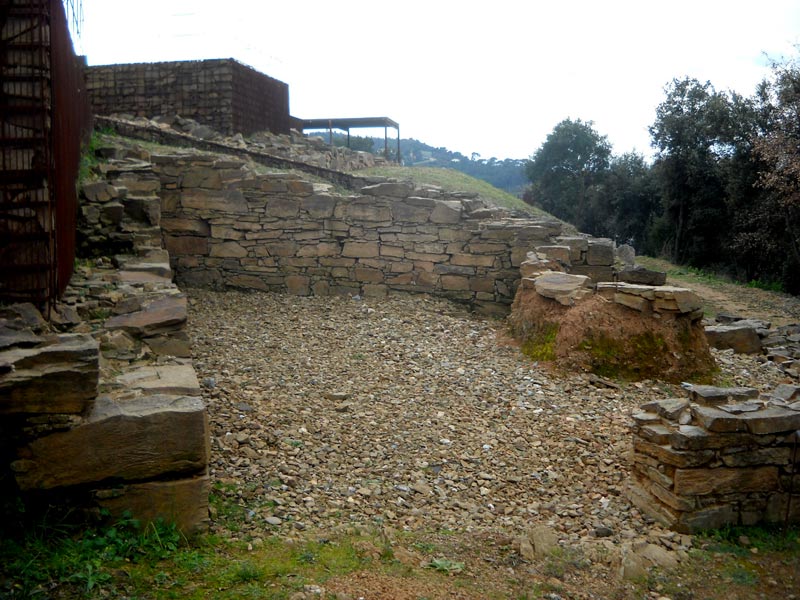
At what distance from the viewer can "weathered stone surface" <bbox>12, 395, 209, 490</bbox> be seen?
392 cm

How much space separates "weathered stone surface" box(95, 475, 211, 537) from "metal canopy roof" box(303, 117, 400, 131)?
79.1 feet

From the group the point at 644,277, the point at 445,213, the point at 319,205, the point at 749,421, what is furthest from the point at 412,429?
the point at 319,205

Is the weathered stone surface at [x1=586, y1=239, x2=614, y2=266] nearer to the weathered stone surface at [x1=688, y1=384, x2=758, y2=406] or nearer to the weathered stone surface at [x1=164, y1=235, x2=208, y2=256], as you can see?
the weathered stone surface at [x1=688, y1=384, x2=758, y2=406]

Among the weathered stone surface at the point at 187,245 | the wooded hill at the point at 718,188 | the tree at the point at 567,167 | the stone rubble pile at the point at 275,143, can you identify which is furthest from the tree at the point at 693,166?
the weathered stone surface at the point at 187,245

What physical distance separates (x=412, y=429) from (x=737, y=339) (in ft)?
19.9

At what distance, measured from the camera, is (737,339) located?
987cm

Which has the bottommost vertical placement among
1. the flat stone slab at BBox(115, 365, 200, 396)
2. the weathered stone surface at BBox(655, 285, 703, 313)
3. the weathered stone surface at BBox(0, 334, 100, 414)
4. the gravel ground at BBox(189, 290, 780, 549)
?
the gravel ground at BBox(189, 290, 780, 549)

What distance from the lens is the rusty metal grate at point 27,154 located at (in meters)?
5.11

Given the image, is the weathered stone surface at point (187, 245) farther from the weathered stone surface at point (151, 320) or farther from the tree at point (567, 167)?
the tree at point (567, 167)

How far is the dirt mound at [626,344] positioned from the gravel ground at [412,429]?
28cm

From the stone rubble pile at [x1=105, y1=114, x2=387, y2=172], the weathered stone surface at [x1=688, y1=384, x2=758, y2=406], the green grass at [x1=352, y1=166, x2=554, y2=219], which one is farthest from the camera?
the green grass at [x1=352, y1=166, x2=554, y2=219]

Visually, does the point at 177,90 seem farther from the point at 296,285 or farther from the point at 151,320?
the point at 151,320

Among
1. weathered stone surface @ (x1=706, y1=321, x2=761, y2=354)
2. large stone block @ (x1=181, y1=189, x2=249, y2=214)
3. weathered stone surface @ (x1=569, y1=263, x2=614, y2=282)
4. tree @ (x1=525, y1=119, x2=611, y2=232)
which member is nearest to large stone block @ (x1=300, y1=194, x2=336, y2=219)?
large stone block @ (x1=181, y1=189, x2=249, y2=214)

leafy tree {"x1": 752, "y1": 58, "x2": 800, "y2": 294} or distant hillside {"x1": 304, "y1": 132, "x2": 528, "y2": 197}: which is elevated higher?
distant hillside {"x1": 304, "y1": 132, "x2": 528, "y2": 197}
